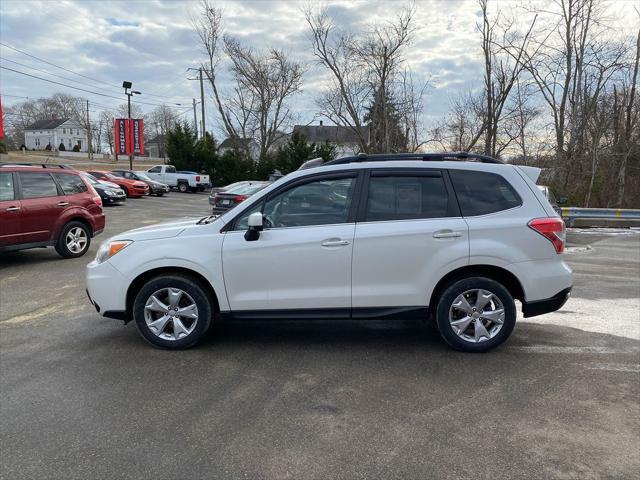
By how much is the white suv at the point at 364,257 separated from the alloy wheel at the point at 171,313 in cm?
1

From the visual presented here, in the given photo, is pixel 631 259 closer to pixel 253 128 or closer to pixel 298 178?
pixel 298 178

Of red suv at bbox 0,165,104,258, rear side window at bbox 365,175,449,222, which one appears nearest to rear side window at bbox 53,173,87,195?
red suv at bbox 0,165,104,258

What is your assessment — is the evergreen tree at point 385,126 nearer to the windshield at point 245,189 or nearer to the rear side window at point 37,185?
the windshield at point 245,189

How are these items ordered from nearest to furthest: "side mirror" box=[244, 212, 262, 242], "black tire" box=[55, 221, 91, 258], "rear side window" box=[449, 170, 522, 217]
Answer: "side mirror" box=[244, 212, 262, 242]
"rear side window" box=[449, 170, 522, 217]
"black tire" box=[55, 221, 91, 258]

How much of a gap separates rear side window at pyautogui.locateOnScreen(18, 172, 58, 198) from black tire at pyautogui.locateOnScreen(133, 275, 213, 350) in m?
5.52

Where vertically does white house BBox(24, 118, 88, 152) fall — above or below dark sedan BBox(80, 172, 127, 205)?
above

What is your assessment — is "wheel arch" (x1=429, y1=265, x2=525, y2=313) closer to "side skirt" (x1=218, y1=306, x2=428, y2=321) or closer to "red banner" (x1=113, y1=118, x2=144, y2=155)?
"side skirt" (x1=218, y1=306, x2=428, y2=321)

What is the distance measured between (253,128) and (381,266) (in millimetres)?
44523

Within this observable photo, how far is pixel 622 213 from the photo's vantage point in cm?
1703

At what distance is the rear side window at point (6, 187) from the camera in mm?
8198

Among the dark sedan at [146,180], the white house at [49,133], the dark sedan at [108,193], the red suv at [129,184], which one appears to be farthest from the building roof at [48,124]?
the dark sedan at [108,193]

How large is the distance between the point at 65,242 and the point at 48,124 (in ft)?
379

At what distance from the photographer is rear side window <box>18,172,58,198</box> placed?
8.51 metres

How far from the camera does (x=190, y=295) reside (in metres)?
4.43
